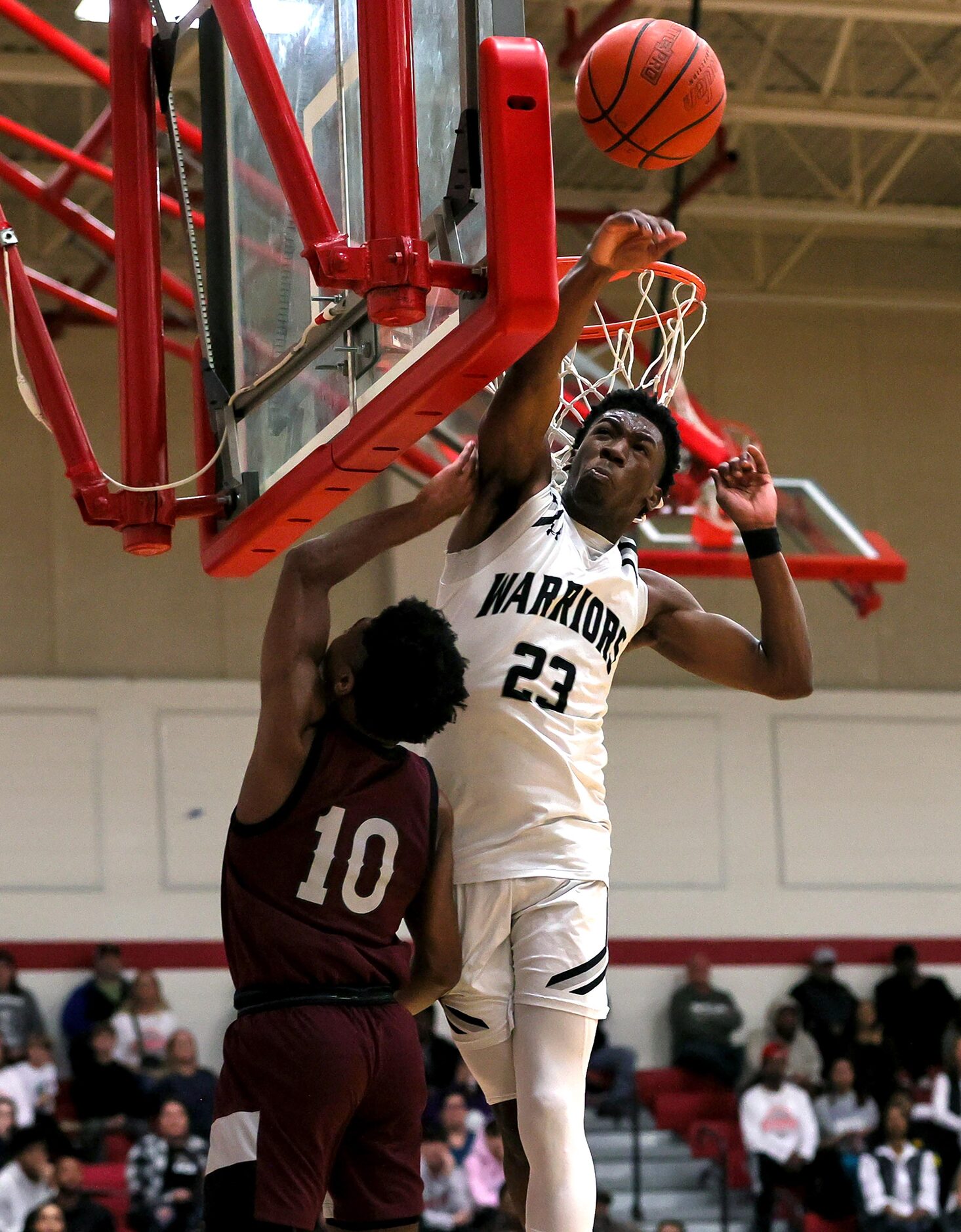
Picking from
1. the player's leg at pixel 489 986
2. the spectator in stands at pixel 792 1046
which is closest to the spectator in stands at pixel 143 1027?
the spectator in stands at pixel 792 1046

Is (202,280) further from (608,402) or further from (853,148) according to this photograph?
(853,148)

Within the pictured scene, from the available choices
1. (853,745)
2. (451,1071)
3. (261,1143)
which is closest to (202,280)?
(261,1143)

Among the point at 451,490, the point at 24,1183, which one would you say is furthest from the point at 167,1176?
the point at 451,490

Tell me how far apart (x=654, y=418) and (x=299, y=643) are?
128cm

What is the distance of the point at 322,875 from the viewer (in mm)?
4047

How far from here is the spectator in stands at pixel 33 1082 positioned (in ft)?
41.8

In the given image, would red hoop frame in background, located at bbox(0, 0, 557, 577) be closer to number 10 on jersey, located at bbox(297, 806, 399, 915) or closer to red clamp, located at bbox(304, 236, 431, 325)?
red clamp, located at bbox(304, 236, 431, 325)

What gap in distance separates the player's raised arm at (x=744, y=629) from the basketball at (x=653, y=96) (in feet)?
2.75

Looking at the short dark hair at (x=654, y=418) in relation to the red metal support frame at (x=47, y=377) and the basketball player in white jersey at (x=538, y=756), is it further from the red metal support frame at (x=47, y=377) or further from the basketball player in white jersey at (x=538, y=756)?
the red metal support frame at (x=47, y=377)

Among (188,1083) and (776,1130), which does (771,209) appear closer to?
(776,1130)

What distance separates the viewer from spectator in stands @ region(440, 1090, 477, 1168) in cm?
1278

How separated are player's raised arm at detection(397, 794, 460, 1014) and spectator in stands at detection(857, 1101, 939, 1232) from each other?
9953 mm

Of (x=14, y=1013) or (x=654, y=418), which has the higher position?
(x=654, y=418)

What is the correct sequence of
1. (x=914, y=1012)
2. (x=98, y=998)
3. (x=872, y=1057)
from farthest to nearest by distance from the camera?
(x=914, y=1012) < (x=872, y=1057) < (x=98, y=998)
